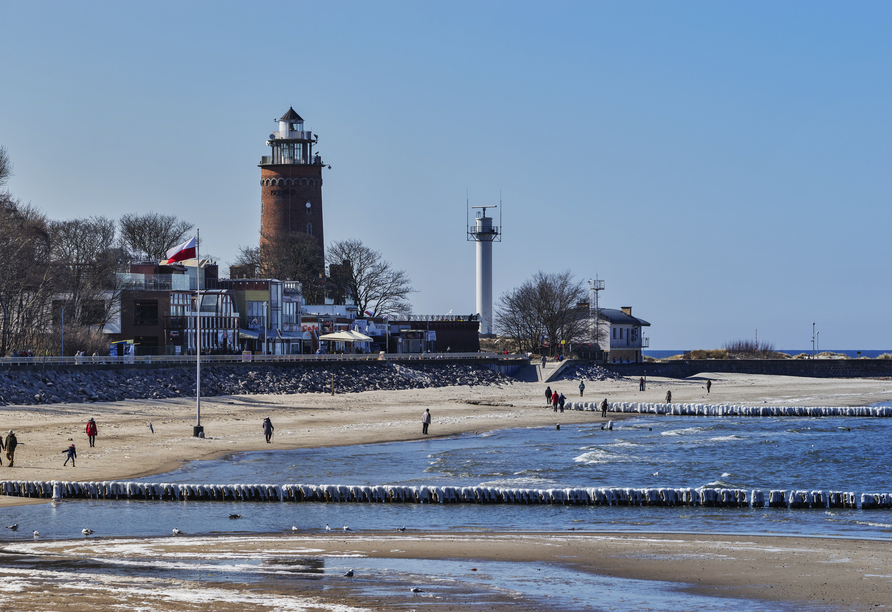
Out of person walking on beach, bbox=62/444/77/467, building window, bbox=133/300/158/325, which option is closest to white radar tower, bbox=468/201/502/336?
building window, bbox=133/300/158/325

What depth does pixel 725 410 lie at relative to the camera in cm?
6150

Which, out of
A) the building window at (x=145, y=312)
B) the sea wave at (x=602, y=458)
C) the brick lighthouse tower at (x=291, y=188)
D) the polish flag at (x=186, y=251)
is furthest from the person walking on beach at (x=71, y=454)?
the brick lighthouse tower at (x=291, y=188)

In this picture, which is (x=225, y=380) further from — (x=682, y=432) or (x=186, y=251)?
(x=682, y=432)

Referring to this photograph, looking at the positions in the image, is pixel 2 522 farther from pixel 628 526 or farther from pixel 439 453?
pixel 439 453

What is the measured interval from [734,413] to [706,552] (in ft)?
140

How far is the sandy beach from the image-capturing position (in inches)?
675

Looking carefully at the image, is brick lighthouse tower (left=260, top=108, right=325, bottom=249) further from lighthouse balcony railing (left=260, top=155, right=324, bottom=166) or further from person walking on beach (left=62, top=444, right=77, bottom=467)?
person walking on beach (left=62, top=444, right=77, bottom=467)

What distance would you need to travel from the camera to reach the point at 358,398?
6238 centimetres

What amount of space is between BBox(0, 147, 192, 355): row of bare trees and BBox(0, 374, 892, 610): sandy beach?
42.2ft

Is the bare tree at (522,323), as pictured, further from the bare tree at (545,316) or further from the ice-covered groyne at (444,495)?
the ice-covered groyne at (444,495)

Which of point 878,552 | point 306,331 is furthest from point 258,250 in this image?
point 878,552

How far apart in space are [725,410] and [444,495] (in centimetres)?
3841

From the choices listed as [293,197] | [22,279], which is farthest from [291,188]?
[22,279]

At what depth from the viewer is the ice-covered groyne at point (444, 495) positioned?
2695 centimetres
